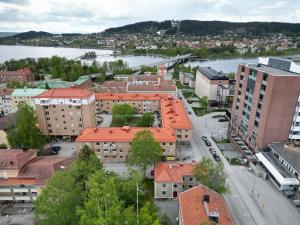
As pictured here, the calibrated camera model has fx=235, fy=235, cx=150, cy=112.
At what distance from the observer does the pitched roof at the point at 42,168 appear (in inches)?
1329

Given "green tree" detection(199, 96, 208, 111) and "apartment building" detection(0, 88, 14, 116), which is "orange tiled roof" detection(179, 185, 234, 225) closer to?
"green tree" detection(199, 96, 208, 111)

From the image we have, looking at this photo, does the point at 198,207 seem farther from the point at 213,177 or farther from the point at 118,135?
the point at 118,135

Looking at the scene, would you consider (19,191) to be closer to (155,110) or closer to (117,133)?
(117,133)

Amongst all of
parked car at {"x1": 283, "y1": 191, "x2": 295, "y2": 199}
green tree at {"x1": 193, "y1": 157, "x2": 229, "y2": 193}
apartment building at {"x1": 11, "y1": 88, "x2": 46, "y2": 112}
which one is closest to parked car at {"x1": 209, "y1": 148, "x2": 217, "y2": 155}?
parked car at {"x1": 283, "y1": 191, "x2": 295, "y2": 199}

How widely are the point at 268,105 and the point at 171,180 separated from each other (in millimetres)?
21063

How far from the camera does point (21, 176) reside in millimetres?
33844

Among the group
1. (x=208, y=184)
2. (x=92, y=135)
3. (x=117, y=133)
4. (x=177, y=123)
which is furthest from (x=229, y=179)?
(x=92, y=135)

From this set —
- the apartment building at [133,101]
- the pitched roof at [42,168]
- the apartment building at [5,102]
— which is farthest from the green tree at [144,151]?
the apartment building at [5,102]

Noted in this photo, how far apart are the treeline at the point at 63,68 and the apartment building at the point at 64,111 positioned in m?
67.6

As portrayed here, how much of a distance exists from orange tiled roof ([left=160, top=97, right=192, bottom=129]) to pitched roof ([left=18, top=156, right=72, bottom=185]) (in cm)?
2309

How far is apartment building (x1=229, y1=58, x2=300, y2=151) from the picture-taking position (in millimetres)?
38750

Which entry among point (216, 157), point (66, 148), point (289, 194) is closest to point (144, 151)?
point (216, 157)

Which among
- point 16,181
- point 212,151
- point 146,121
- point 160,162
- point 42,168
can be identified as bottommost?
point 212,151

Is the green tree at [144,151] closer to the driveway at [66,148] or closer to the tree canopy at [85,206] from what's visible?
the tree canopy at [85,206]
